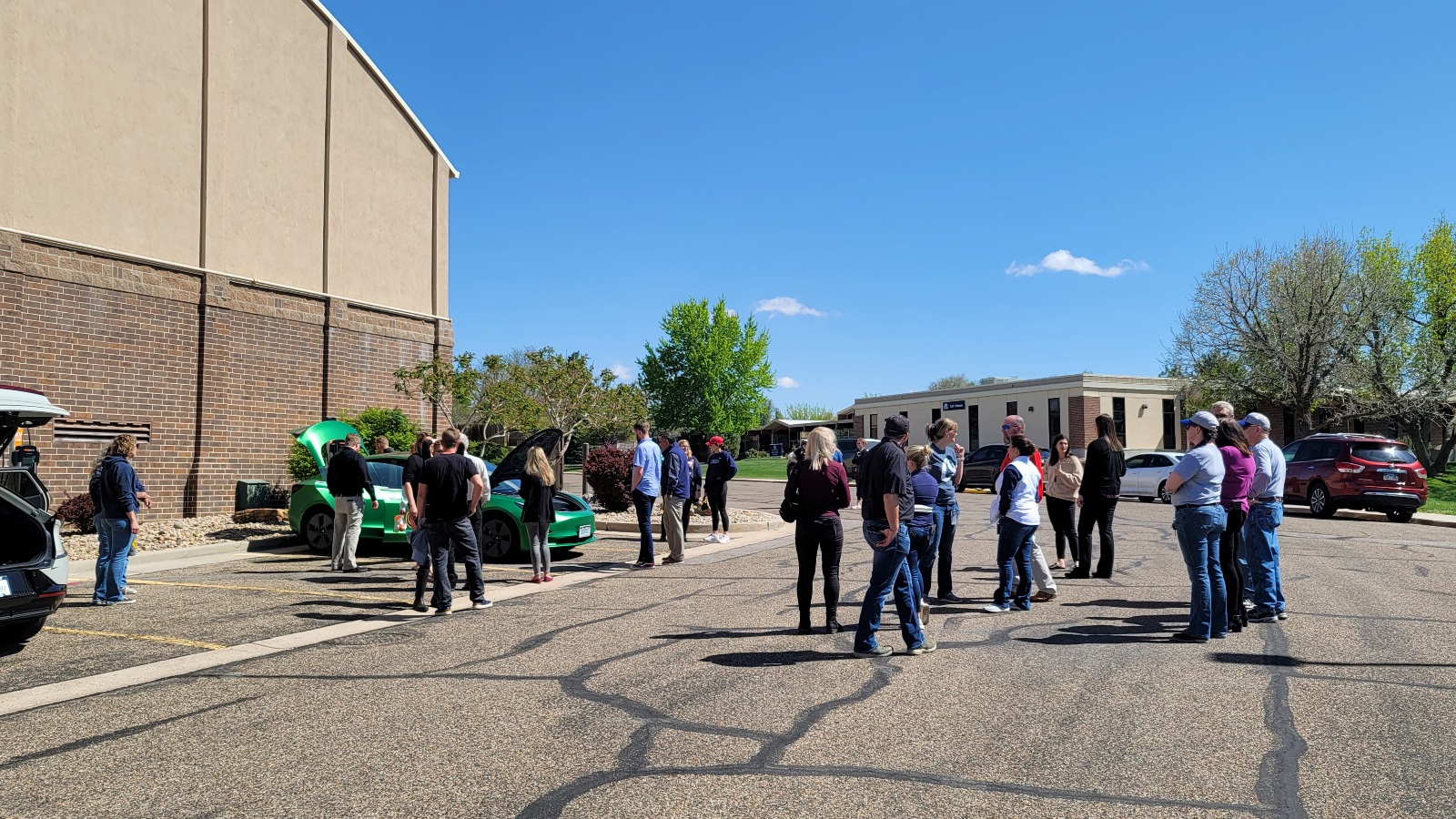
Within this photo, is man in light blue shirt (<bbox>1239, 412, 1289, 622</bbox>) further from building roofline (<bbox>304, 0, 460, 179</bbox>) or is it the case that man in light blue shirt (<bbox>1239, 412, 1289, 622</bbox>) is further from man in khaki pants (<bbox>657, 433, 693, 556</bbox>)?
building roofline (<bbox>304, 0, 460, 179</bbox>)

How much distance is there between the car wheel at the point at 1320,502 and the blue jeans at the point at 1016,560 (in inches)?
560

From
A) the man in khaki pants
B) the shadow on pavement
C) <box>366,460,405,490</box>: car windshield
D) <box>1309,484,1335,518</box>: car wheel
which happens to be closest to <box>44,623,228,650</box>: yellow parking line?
the shadow on pavement

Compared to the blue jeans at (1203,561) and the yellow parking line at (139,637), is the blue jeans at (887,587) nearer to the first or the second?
the blue jeans at (1203,561)

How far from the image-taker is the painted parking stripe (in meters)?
A: 7.11

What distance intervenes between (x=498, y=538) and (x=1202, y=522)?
8.64 metres

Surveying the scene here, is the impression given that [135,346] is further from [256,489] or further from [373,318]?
[373,318]

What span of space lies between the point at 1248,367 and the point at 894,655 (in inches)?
1362

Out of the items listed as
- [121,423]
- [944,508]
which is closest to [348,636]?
[944,508]

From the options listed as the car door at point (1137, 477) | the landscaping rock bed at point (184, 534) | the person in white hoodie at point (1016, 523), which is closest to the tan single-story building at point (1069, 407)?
the car door at point (1137, 477)

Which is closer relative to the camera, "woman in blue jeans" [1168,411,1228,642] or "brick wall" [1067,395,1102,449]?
"woman in blue jeans" [1168,411,1228,642]

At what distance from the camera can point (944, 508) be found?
8461 mm

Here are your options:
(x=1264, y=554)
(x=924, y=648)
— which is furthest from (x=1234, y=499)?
(x=924, y=648)

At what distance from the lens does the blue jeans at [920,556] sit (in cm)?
690

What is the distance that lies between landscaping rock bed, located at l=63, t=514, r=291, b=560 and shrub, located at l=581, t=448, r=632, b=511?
20.0ft
